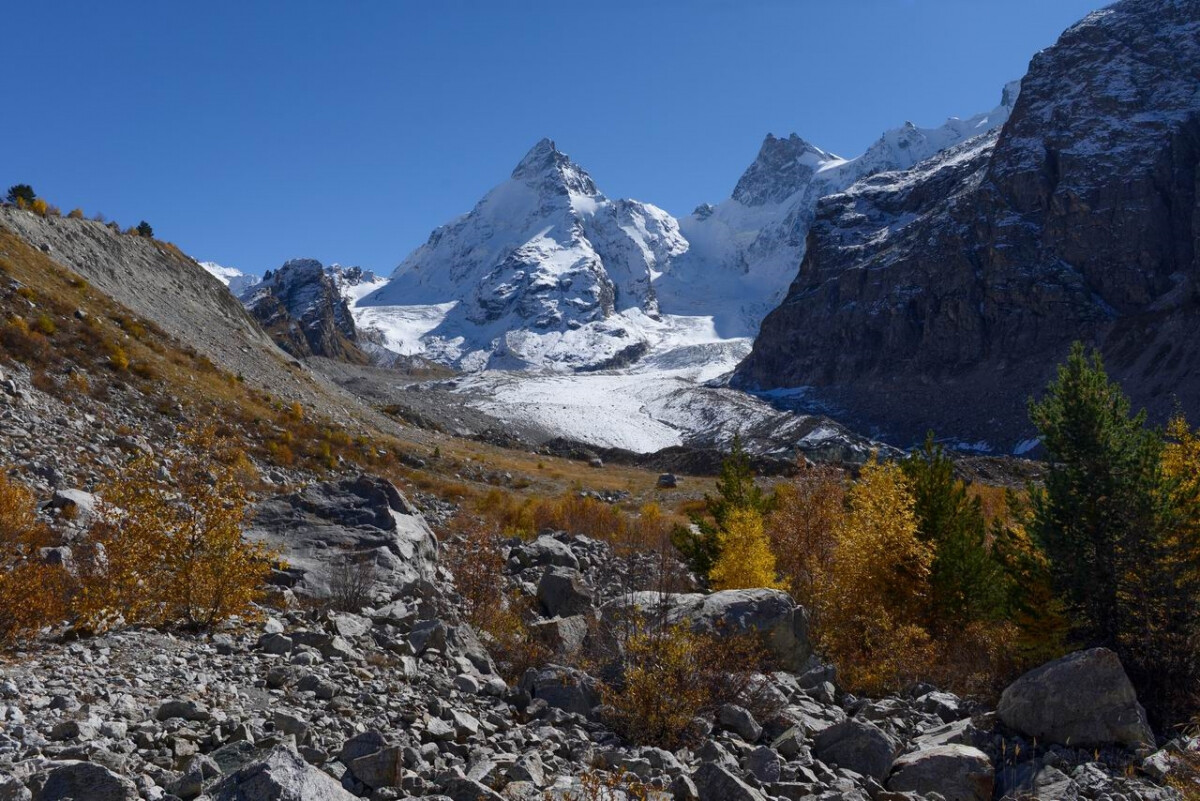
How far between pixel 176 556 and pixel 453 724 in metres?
5.29

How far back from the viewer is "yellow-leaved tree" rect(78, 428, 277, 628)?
11.5 meters

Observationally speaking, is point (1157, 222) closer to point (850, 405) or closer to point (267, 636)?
point (850, 405)

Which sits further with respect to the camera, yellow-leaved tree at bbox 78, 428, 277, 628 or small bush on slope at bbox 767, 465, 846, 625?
small bush on slope at bbox 767, 465, 846, 625

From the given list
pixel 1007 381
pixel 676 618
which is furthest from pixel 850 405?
Result: pixel 676 618

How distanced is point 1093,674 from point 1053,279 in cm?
19042

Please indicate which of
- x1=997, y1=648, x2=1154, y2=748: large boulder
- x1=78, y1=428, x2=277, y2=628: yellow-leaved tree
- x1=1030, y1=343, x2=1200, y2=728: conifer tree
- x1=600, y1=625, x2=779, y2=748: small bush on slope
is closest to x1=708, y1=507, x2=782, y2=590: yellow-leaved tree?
x1=1030, y1=343, x2=1200, y2=728: conifer tree

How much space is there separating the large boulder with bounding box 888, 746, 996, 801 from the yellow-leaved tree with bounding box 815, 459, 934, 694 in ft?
23.3

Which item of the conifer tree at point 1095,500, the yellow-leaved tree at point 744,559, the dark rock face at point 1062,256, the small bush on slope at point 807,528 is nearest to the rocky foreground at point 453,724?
the conifer tree at point 1095,500

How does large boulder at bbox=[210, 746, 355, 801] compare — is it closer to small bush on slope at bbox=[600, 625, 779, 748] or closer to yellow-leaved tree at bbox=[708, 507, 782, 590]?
small bush on slope at bbox=[600, 625, 779, 748]

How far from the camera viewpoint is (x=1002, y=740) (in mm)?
13109

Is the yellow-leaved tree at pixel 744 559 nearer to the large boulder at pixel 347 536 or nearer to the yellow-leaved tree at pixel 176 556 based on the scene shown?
the large boulder at pixel 347 536

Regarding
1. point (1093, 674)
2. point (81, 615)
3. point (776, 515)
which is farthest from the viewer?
point (776, 515)

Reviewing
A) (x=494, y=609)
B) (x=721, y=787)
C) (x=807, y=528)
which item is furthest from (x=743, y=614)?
(x=807, y=528)

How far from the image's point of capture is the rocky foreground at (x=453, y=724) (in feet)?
24.3
